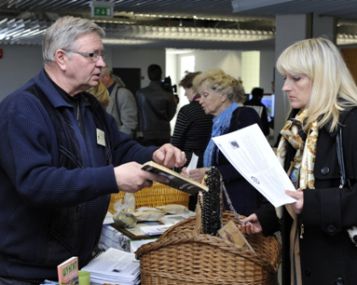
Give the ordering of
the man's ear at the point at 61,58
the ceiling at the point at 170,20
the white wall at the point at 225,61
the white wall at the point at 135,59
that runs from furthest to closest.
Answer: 1. the white wall at the point at 225,61
2. the white wall at the point at 135,59
3. the ceiling at the point at 170,20
4. the man's ear at the point at 61,58

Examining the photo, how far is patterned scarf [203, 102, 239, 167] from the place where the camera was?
3.38 meters

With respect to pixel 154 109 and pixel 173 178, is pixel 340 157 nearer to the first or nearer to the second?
pixel 173 178

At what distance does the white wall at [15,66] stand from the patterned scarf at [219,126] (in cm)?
827

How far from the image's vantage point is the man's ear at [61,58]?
176 cm

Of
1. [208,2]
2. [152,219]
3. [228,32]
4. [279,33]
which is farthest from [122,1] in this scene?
[152,219]

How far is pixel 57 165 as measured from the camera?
1645 millimetres

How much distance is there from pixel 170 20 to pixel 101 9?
9.33ft

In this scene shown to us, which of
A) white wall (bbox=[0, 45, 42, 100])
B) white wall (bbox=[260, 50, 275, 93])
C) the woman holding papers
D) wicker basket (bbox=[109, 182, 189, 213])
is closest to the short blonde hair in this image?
wicker basket (bbox=[109, 182, 189, 213])

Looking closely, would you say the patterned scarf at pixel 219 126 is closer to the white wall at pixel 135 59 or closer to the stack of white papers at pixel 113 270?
the stack of white papers at pixel 113 270

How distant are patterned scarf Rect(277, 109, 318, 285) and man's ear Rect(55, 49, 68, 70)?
0.77 m

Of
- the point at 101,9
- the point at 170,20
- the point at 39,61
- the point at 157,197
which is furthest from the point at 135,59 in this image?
the point at 157,197

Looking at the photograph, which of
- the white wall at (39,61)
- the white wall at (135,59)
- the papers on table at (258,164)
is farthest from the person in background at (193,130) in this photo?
the white wall at (135,59)

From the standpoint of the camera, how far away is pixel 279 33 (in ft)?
21.3

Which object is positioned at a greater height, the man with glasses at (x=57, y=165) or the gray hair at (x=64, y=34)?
the gray hair at (x=64, y=34)
